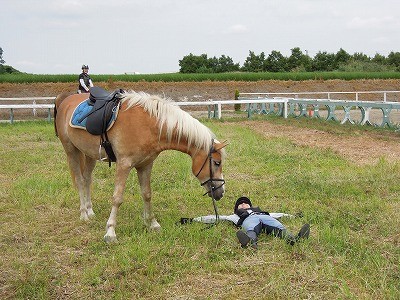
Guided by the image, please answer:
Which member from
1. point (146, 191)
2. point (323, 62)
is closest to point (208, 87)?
point (323, 62)

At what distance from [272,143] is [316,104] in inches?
317

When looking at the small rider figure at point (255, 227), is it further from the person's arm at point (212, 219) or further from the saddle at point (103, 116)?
the saddle at point (103, 116)

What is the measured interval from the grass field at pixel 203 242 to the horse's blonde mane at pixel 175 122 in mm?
990

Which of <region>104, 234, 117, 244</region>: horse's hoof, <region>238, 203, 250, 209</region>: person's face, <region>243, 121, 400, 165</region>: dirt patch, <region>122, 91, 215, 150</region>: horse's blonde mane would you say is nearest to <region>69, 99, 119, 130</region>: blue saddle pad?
<region>122, 91, 215, 150</region>: horse's blonde mane

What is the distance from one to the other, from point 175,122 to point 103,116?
0.85 metres

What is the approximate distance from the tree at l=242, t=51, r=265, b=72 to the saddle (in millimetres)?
53718

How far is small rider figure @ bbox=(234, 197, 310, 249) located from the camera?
15.0 ft

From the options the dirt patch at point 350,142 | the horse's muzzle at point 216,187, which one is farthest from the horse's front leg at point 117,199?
the dirt patch at point 350,142

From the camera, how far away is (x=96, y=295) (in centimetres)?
371

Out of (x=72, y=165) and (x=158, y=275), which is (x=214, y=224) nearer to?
(x=158, y=275)

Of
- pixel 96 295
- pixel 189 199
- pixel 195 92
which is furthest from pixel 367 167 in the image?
pixel 195 92

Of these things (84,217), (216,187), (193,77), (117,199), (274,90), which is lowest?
(84,217)

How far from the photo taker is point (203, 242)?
483 centimetres

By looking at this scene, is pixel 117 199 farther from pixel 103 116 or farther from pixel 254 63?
pixel 254 63
